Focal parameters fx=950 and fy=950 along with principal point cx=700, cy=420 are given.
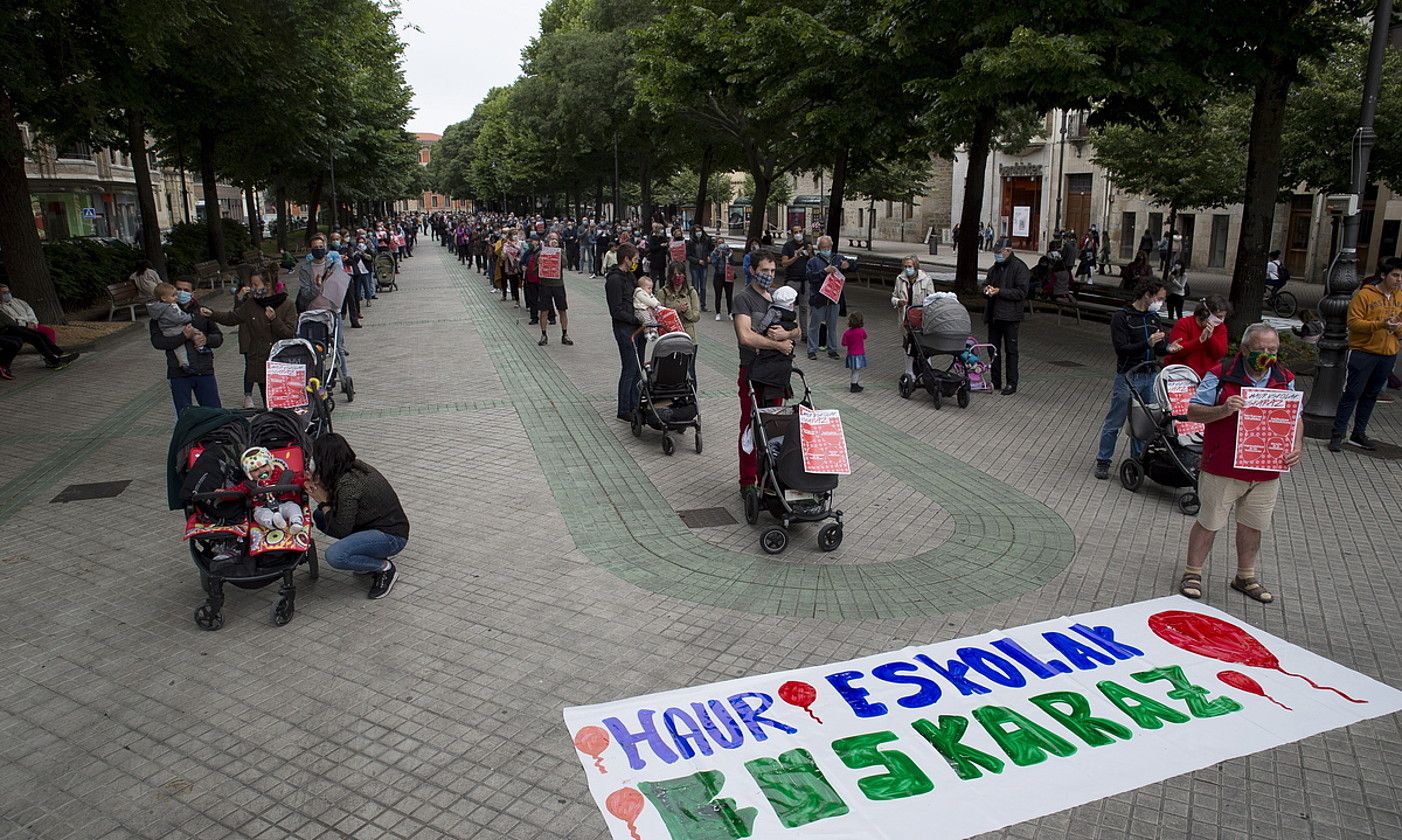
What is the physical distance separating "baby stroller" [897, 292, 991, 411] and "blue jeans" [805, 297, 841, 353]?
2807 mm

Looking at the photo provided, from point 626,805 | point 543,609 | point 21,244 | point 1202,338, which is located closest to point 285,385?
point 543,609

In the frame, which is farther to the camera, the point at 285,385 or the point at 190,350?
the point at 190,350

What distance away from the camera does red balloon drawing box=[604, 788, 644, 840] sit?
4.11 metres

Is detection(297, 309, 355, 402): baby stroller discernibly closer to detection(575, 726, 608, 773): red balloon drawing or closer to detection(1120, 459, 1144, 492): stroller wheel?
detection(575, 726, 608, 773): red balloon drawing

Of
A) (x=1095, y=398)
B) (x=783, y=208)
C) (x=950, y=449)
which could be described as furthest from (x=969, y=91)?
(x=783, y=208)

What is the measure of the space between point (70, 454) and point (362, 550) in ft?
19.9

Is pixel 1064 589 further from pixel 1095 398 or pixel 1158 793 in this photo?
pixel 1095 398

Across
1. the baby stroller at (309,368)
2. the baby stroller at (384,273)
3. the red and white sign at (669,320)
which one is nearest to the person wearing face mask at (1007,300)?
the red and white sign at (669,320)

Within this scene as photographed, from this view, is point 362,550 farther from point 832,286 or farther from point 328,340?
point 832,286

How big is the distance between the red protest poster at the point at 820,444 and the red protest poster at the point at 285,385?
521 centimetres

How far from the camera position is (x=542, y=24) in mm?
68500

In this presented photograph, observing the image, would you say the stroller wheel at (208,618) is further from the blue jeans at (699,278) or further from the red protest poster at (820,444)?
the blue jeans at (699,278)

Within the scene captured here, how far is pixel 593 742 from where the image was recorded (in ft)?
15.2

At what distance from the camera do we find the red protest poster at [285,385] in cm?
923
